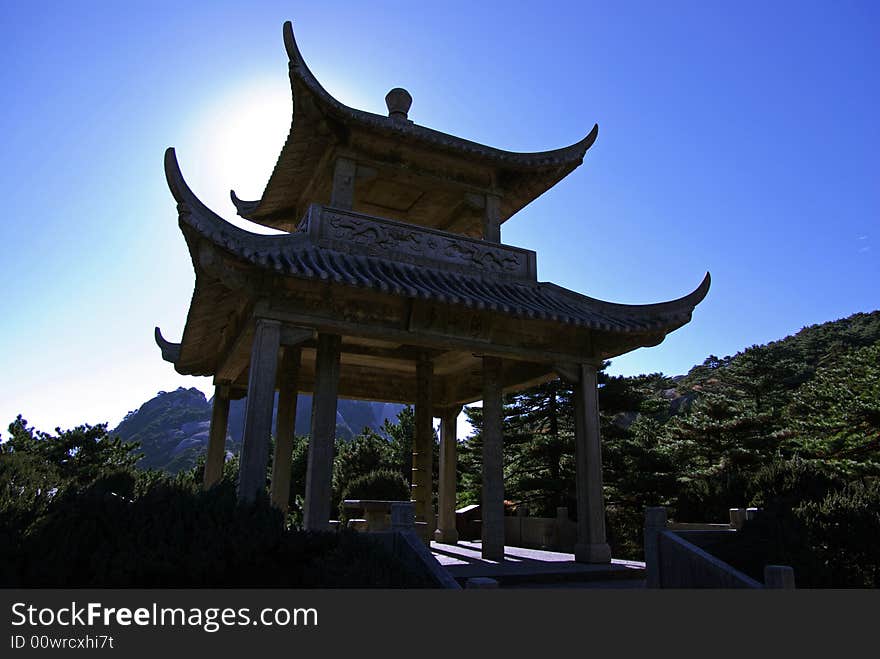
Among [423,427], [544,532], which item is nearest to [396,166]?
[423,427]

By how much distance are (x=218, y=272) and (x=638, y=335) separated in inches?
304

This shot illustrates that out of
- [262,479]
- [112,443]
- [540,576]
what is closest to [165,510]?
[262,479]

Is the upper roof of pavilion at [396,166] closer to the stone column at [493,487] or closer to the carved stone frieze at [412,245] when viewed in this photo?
the carved stone frieze at [412,245]

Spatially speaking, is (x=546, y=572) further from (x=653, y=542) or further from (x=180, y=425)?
(x=180, y=425)

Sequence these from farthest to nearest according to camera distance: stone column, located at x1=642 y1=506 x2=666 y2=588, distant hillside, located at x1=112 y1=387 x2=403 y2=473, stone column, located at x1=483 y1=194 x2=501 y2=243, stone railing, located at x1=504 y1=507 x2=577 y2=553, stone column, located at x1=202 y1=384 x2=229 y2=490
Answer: distant hillside, located at x1=112 y1=387 x2=403 y2=473, stone railing, located at x1=504 y1=507 x2=577 y2=553, stone column, located at x1=202 y1=384 x2=229 y2=490, stone column, located at x1=483 y1=194 x2=501 y2=243, stone column, located at x1=642 y1=506 x2=666 y2=588

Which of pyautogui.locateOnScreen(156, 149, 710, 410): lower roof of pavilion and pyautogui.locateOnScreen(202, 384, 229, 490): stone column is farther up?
pyautogui.locateOnScreen(156, 149, 710, 410): lower roof of pavilion

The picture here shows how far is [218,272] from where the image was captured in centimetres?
871

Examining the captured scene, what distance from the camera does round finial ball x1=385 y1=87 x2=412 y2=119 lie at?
1258 centimetres

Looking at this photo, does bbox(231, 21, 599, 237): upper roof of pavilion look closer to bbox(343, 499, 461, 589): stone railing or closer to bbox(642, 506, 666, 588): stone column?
bbox(343, 499, 461, 589): stone railing

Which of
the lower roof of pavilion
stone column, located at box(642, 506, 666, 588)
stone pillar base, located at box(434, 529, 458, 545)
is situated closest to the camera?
stone column, located at box(642, 506, 666, 588)

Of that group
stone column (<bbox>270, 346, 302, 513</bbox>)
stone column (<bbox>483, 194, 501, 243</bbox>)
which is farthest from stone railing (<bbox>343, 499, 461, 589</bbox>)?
stone column (<bbox>483, 194, 501, 243</bbox>)

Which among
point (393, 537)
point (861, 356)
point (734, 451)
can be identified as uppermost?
point (861, 356)

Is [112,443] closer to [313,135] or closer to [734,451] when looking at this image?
[313,135]

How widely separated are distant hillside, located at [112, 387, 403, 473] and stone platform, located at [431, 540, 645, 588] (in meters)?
92.5
